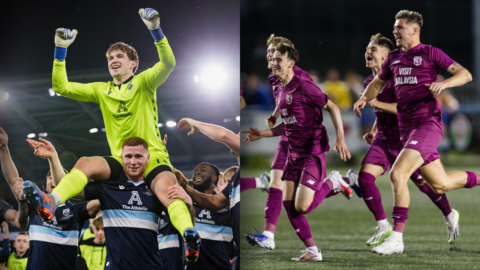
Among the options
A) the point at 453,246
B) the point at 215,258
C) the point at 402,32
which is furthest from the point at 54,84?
the point at 453,246

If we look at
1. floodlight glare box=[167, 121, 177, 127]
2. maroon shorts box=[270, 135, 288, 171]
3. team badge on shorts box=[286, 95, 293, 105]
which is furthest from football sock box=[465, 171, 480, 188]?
floodlight glare box=[167, 121, 177, 127]

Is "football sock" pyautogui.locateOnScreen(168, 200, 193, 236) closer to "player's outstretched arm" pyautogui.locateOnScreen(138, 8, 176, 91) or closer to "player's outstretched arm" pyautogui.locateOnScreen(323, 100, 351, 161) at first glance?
"player's outstretched arm" pyautogui.locateOnScreen(138, 8, 176, 91)

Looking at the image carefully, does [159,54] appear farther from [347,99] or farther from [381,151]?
[347,99]

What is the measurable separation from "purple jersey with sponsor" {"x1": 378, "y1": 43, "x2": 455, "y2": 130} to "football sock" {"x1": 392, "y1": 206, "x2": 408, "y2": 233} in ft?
2.28

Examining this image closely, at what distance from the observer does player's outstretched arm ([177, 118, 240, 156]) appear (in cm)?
412

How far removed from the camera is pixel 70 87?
4.15 metres

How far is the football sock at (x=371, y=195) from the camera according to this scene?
4934 millimetres

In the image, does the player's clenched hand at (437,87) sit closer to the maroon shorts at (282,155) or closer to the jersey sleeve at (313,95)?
the jersey sleeve at (313,95)

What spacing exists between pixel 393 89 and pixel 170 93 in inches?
83.0

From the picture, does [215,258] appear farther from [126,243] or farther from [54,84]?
[54,84]

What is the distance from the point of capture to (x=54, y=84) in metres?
4.18

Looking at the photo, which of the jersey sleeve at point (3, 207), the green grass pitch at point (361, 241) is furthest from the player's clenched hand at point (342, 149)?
the jersey sleeve at point (3, 207)

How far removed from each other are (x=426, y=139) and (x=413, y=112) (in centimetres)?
27

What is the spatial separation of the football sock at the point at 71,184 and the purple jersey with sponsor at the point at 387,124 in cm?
272
